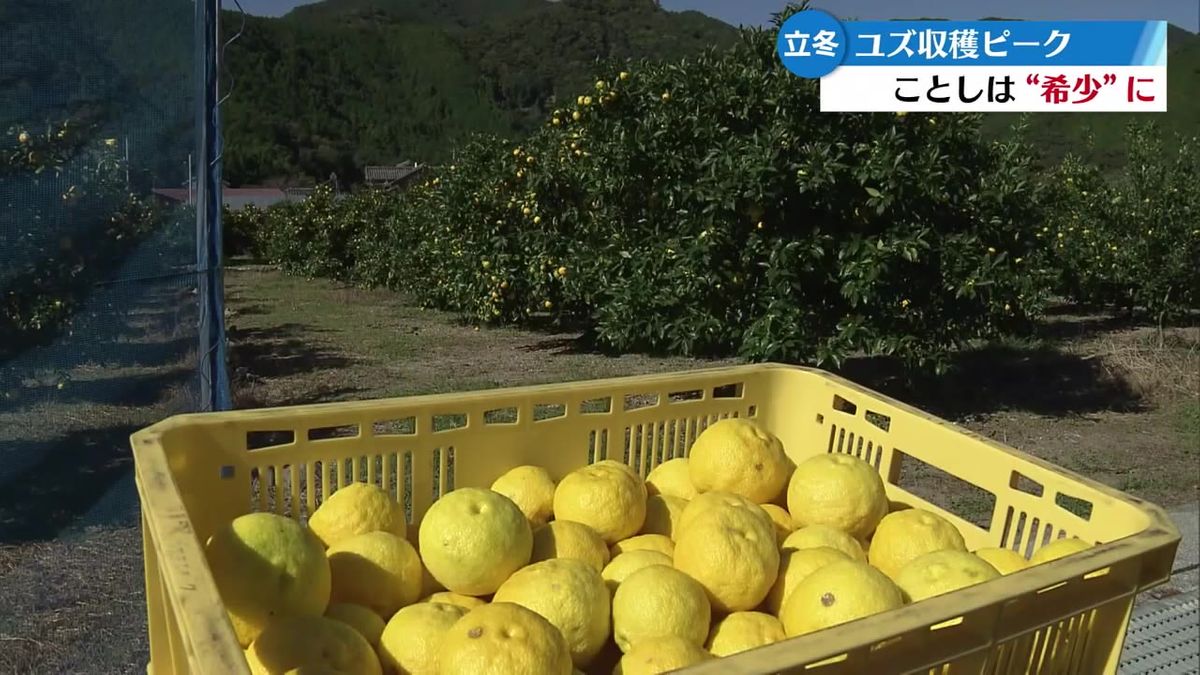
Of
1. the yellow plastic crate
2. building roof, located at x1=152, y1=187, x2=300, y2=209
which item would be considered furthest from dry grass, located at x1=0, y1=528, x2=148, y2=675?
building roof, located at x1=152, y1=187, x2=300, y2=209

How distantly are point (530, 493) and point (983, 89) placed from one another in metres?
6.48

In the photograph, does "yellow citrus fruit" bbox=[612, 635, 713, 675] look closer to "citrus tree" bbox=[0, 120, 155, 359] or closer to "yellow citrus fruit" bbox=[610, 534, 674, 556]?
"yellow citrus fruit" bbox=[610, 534, 674, 556]

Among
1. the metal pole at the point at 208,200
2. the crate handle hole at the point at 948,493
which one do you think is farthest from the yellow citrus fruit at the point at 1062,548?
the metal pole at the point at 208,200

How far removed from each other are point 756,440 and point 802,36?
5.06m

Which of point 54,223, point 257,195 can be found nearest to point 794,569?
point 54,223

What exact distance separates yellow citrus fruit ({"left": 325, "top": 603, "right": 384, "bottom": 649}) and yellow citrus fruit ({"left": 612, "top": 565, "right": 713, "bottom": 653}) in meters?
0.37

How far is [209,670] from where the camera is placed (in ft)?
2.51

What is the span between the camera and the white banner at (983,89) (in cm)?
601

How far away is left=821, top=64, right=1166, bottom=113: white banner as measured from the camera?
6.01m

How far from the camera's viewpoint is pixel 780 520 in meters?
1.88

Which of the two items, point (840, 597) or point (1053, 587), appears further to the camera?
point (840, 597)

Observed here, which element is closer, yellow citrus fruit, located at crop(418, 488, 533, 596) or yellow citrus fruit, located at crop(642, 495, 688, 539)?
yellow citrus fruit, located at crop(418, 488, 533, 596)

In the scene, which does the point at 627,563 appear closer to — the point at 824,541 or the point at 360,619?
the point at 824,541

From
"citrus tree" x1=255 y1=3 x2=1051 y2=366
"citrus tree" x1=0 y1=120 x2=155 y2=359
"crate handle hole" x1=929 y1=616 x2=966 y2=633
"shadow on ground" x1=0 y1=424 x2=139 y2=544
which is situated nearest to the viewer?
"crate handle hole" x1=929 y1=616 x2=966 y2=633
